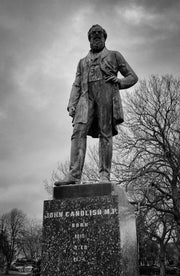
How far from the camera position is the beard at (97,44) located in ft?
20.7

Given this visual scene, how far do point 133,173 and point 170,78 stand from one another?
7.14 meters

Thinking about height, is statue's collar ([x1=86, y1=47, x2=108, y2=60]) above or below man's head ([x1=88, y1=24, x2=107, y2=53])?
below

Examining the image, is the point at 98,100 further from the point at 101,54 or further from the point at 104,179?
the point at 104,179

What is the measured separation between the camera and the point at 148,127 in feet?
68.3

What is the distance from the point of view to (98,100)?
5965mm

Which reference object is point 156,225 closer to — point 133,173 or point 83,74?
point 133,173

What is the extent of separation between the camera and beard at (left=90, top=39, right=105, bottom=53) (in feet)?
20.7

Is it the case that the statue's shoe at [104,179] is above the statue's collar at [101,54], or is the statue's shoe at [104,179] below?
below

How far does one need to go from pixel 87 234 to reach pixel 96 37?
380 centimetres

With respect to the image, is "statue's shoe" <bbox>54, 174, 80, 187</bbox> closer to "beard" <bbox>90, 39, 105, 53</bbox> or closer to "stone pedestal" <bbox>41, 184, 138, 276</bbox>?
"stone pedestal" <bbox>41, 184, 138, 276</bbox>

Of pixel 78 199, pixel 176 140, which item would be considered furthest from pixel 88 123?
pixel 176 140

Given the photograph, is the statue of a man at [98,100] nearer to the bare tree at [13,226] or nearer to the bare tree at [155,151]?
the bare tree at [155,151]

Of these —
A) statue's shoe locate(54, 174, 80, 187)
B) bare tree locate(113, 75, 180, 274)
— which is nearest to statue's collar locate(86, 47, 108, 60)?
statue's shoe locate(54, 174, 80, 187)

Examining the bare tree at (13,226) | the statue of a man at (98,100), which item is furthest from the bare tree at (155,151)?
the bare tree at (13,226)
